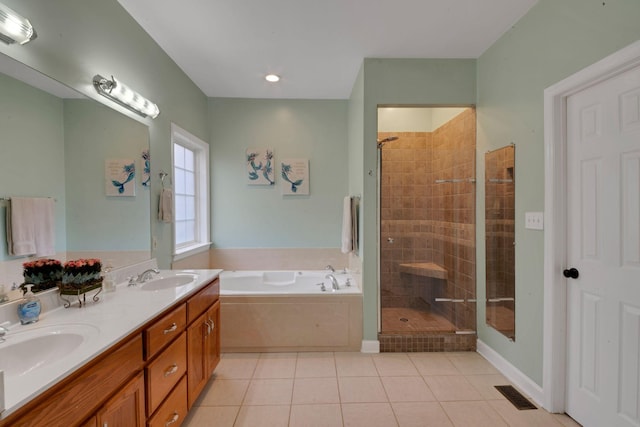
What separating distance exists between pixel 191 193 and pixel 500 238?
3140 millimetres

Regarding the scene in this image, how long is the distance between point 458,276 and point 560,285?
1.20 meters

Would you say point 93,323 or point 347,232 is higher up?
point 347,232

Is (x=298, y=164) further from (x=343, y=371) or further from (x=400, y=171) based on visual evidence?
(x=343, y=371)

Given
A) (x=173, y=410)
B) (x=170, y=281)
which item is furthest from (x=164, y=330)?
(x=170, y=281)

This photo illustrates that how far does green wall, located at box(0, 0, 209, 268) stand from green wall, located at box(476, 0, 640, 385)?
2.76 meters

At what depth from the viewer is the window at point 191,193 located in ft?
10.2

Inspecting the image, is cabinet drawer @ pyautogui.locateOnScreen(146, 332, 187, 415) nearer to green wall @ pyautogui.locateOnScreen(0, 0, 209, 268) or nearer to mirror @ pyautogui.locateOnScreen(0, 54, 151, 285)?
mirror @ pyautogui.locateOnScreen(0, 54, 151, 285)

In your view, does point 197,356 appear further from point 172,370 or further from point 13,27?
point 13,27

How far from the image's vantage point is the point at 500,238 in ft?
7.85

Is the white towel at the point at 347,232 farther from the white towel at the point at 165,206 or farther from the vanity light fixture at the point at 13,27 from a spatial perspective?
the vanity light fixture at the point at 13,27

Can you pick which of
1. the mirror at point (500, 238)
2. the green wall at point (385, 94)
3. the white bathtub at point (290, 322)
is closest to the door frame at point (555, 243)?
the mirror at point (500, 238)

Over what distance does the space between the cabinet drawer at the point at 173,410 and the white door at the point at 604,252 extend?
230 cm

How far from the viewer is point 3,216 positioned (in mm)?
1216

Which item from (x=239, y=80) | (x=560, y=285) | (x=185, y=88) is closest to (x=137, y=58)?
(x=185, y=88)
